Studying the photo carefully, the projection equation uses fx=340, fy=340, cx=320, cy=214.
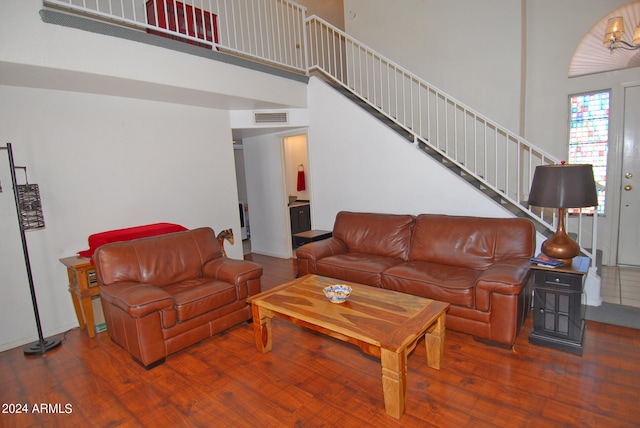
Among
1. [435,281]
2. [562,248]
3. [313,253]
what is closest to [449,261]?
[435,281]

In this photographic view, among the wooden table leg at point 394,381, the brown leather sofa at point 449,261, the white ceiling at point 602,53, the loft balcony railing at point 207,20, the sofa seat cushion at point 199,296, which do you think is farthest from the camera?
the loft balcony railing at point 207,20

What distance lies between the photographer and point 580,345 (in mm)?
2434

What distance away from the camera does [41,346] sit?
2898 millimetres

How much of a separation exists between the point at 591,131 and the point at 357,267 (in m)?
3.38

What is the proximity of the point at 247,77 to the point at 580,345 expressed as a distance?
158 inches

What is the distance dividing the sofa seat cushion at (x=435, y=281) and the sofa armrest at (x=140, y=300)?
6.12 feet

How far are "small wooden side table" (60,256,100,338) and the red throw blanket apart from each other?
138mm

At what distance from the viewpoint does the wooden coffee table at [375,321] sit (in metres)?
1.88

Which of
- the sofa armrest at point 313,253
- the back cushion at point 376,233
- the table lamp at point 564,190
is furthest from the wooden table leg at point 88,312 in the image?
the table lamp at point 564,190

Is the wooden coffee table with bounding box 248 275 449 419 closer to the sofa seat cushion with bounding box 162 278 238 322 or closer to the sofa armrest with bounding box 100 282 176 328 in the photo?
the sofa seat cushion with bounding box 162 278 238 322

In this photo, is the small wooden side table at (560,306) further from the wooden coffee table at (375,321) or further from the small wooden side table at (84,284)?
the small wooden side table at (84,284)

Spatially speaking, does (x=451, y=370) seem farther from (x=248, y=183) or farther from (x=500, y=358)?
(x=248, y=183)

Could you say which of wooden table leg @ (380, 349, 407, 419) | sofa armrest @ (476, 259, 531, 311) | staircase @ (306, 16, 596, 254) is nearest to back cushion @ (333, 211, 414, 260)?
staircase @ (306, 16, 596, 254)

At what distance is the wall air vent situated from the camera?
469 cm
